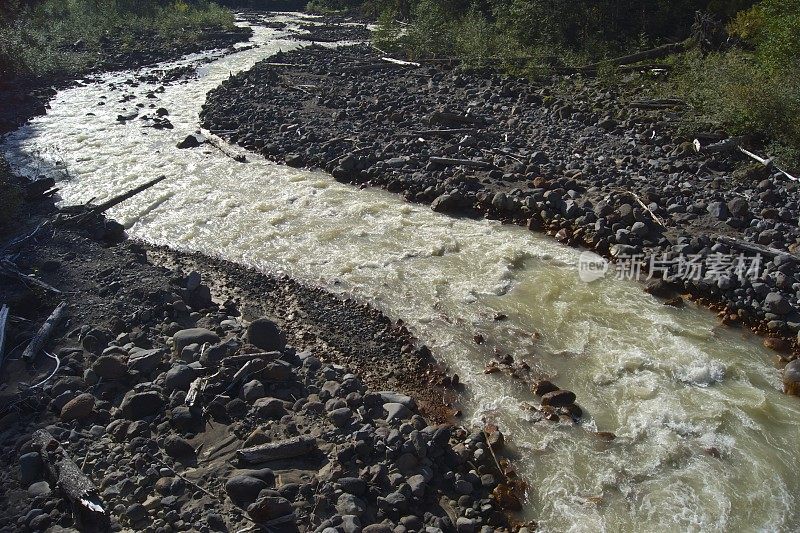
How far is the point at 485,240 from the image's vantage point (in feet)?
36.8

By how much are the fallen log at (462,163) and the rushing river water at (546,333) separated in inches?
62.9

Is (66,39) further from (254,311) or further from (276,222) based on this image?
(254,311)

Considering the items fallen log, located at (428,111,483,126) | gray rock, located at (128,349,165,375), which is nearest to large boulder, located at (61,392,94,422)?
gray rock, located at (128,349,165,375)

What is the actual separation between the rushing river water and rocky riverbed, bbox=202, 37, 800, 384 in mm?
551

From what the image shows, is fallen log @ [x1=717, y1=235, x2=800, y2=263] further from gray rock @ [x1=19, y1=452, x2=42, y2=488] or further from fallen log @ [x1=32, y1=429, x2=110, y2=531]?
gray rock @ [x1=19, y1=452, x2=42, y2=488]

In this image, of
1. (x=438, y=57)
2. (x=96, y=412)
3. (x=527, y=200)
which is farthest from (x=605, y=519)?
(x=438, y=57)

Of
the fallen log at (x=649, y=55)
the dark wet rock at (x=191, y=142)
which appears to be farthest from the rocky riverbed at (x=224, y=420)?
the fallen log at (x=649, y=55)

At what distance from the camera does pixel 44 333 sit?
804cm

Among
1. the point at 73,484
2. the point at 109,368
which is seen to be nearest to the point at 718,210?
the point at 109,368

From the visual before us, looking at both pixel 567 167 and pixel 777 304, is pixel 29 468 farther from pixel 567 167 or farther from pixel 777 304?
pixel 567 167

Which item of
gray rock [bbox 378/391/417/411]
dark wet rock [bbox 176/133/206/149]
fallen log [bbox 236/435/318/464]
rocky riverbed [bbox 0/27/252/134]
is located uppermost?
fallen log [bbox 236/435/318/464]

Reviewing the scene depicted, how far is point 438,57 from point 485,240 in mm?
13834

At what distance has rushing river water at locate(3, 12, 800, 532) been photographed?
6371 mm

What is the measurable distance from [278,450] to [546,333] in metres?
4.39
